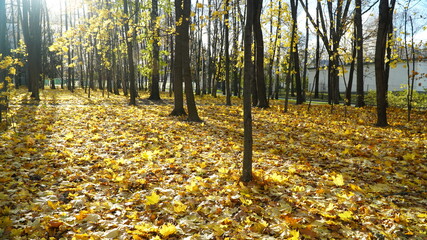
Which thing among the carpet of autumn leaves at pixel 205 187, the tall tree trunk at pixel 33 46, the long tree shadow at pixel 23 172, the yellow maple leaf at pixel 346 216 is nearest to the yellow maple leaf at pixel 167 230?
the carpet of autumn leaves at pixel 205 187

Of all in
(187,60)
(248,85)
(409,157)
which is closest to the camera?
(248,85)

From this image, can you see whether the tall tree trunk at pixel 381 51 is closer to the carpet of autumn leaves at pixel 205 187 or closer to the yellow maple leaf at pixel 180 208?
the carpet of autumn leaves at pixel 205 187

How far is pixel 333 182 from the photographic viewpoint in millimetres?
4039

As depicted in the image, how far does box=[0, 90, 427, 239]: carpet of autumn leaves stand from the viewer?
9.23ft

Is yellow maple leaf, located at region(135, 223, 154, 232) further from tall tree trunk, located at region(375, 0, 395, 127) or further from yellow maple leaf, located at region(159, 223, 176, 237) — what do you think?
tall tree trunk, located at region(375, 0, 395, 127)

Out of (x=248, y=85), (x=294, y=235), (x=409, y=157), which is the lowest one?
(x=294, y=235)

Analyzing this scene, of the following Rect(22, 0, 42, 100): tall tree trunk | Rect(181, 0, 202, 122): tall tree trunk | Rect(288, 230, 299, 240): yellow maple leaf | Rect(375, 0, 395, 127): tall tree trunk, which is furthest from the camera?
Rect(22, 0, 42, 100): tall tree trunk

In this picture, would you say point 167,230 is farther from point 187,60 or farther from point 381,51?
point 381,51

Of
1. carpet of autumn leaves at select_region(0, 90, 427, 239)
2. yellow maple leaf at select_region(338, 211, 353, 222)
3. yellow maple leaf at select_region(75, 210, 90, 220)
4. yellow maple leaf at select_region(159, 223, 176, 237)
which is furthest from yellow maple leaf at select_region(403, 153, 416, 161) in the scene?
yellow maple leaf at select_region(75, 210, 90, 220)

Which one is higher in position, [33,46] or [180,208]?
[33,46]

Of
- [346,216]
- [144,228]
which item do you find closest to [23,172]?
[144,228]

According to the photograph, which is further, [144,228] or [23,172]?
[23,172]

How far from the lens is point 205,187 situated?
155 inches

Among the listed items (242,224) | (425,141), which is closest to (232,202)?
(242,224)
